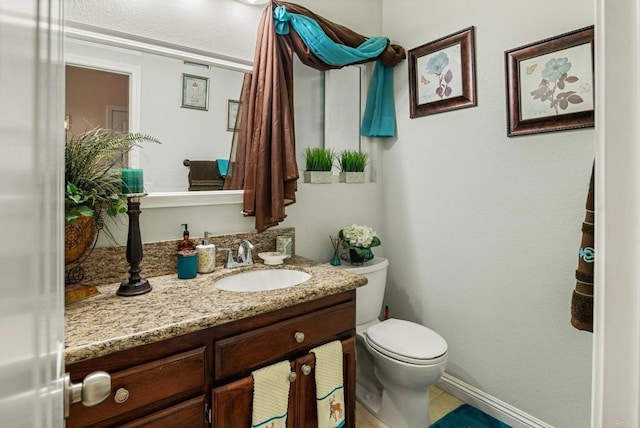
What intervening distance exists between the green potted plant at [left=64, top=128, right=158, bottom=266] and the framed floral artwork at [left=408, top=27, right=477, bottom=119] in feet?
5.25

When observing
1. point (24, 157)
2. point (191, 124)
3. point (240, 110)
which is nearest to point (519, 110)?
point (240, 110)

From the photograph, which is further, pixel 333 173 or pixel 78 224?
pixel 333 173

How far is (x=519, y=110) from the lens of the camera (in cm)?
168

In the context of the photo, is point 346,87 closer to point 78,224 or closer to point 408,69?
point 408,69

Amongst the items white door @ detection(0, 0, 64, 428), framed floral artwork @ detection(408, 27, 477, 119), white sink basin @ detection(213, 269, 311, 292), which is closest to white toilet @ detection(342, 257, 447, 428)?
white sink basin @ detection(213, 269, 311, 292)

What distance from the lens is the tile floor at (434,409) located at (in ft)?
5.89

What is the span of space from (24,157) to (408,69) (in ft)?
7.41

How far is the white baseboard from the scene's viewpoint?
67.4 inches

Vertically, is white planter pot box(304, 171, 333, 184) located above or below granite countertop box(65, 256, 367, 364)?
above

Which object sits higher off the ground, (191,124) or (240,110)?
(240,110)

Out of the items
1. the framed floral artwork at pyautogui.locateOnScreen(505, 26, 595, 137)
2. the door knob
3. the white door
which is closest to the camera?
the white door

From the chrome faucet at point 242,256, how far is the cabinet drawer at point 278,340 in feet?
1.67

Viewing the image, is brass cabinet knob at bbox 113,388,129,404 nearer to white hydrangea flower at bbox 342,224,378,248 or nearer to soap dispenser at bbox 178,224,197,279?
soap dispenser at bbox 178,224,197,279

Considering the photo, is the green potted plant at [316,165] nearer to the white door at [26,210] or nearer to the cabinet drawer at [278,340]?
the cabinet drawer at [278,340]
